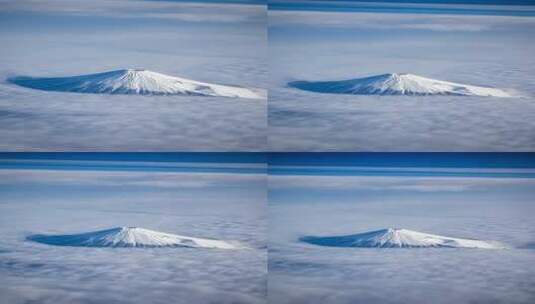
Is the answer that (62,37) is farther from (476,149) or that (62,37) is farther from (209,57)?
(476,149)

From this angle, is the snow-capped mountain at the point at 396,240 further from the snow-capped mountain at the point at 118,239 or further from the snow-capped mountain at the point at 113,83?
the snow-capped mountain at the point at 113,83

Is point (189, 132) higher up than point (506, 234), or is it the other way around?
point (189, 132)

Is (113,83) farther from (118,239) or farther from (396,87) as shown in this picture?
(396,87)

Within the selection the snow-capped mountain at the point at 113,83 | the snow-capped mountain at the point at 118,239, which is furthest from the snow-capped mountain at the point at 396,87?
the snow-capped mountain at the point at 118,239

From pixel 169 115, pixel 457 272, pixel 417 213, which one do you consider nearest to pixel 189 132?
pixel 169 115

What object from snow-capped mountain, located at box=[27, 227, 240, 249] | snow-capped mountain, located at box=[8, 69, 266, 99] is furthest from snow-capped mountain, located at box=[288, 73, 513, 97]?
snow-capped mountain, located at box=[27, 227, 240, 249]

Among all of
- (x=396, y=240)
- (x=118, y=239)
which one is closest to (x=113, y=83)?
(x=118, y=239)

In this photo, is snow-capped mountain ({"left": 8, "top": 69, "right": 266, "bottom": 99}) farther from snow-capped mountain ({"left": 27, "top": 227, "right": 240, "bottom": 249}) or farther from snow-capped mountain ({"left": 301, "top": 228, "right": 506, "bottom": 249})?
snow-capped mountain ({"left": 301, "top": 228, "right": 506, "bottom": 249})
